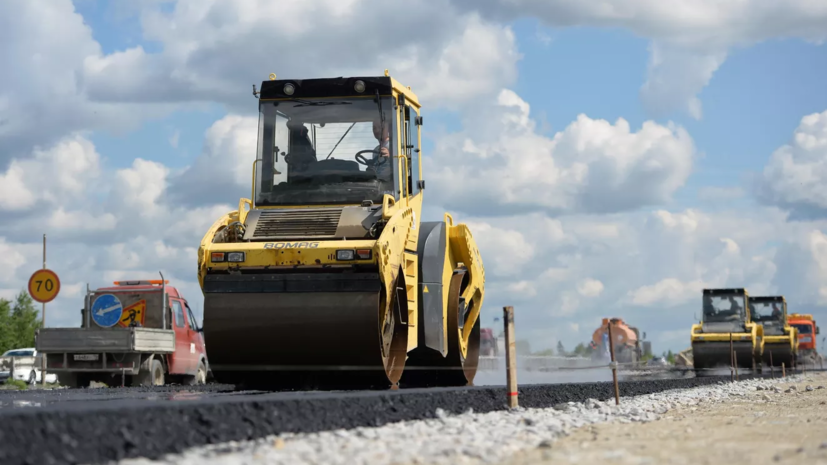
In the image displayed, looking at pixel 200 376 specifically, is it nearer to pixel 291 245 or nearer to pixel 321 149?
pixel 321 149

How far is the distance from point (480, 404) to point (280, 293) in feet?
7.91

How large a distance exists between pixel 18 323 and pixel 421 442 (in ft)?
189

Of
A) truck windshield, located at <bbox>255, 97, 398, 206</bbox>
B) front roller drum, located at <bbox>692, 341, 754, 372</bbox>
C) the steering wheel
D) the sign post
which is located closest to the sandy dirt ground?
the steering wheel

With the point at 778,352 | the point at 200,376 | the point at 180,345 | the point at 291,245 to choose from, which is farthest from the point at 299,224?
the point at 778,352

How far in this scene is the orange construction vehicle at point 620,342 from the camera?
173 ft

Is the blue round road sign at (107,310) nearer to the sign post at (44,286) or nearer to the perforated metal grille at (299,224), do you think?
the sign post at (44,286)

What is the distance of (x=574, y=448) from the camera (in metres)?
7.63

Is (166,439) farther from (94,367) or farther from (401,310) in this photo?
(94,367)

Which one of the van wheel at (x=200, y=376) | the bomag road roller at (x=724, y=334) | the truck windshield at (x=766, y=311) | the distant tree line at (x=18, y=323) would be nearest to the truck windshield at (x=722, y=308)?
the bomag road roller at (x=724, y=334)

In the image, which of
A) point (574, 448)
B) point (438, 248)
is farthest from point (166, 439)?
point (438, 248)

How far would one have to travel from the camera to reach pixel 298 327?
36.7ft

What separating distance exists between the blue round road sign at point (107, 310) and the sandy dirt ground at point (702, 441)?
12852 mm

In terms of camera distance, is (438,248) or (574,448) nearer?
(574,448)

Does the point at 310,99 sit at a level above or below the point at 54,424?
above
